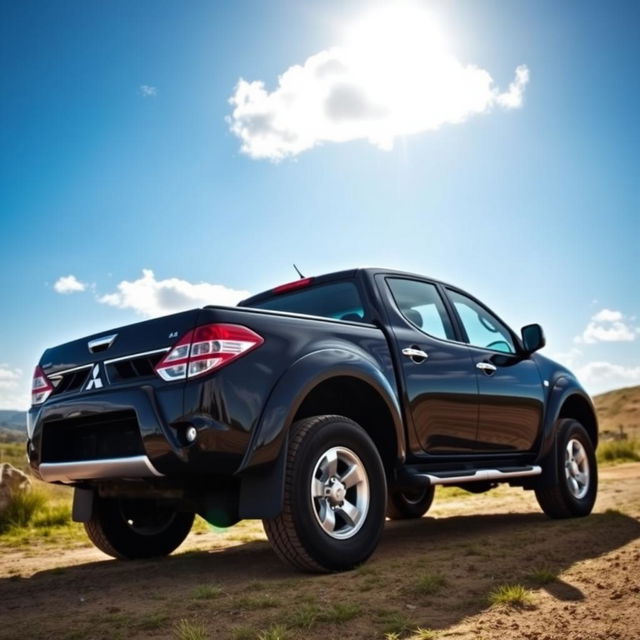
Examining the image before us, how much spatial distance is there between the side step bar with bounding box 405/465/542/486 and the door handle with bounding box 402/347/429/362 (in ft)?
2.48

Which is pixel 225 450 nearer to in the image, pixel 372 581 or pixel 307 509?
pixel 307 509

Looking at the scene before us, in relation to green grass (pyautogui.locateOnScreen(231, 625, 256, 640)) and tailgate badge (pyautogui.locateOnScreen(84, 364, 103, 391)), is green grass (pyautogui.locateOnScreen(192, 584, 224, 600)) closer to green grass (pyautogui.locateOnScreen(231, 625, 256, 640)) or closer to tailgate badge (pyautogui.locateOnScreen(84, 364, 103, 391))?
green grass (pyautogui.locateOnScreen(231, 625, 256, 640))

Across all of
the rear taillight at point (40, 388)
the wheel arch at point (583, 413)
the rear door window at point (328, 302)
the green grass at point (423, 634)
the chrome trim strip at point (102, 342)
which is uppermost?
the rear door window at point (328, 302)

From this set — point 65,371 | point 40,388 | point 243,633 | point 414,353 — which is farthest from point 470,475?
point 40,388

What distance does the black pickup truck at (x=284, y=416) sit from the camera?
3.50 meters

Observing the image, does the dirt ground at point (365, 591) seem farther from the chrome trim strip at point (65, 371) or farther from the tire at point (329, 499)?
the chrome trim strip at point (65, 371)

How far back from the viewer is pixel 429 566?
12.9 ft

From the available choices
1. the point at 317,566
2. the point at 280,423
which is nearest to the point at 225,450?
the point at 280,423

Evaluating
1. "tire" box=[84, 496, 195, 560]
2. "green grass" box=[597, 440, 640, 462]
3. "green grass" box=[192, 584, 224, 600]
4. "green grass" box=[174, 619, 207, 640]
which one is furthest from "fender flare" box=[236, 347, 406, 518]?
"green grass" box=[597, 440, 640, 462]

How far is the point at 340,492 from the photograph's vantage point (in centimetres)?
384

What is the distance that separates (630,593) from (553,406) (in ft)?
10.0

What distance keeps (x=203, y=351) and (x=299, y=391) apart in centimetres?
55

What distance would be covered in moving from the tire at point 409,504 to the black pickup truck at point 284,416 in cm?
172

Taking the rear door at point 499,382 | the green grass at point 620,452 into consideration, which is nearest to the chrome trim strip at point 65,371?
the rear door at point 499,382
